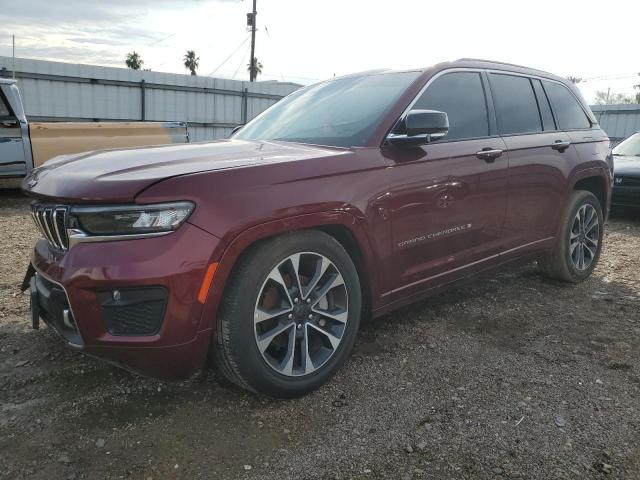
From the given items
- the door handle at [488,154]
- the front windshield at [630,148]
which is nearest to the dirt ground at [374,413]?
the door handle at [488,154]

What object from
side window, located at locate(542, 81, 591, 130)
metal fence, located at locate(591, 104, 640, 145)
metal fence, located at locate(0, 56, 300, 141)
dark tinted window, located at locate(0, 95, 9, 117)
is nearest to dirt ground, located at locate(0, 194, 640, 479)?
side window, located at locate(542, 81, 591, 130)

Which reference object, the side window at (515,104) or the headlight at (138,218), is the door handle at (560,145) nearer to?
the side window at (515,104)

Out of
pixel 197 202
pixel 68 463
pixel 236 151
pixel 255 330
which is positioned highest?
pixel 236 151

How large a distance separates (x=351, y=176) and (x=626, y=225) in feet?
22.6

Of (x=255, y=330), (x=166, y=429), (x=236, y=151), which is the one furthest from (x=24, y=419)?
(x=236, y=151)

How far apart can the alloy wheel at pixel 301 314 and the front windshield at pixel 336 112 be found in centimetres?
79

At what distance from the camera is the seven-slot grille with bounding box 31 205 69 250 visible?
7.80 feet

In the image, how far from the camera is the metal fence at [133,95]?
43.5ft

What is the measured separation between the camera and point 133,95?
14781 mm

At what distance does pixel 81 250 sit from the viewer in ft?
7.47

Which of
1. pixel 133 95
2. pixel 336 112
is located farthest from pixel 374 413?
pixel 133 95

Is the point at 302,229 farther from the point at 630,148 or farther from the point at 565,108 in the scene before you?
the point at 630,148

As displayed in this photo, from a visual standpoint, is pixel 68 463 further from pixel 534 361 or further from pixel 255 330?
pixel 534 361

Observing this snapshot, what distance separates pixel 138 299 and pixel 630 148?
32.0ft
